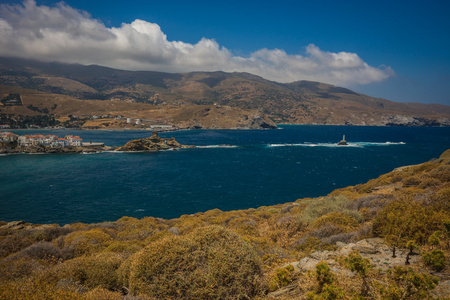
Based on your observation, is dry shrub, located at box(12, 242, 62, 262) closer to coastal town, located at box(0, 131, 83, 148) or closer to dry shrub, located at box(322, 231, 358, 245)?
dry shrub, located at box(322, 231, 358, 245)

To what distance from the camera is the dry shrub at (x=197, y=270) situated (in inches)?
212

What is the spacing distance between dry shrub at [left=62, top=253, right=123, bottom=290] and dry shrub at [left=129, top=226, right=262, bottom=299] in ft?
7.48

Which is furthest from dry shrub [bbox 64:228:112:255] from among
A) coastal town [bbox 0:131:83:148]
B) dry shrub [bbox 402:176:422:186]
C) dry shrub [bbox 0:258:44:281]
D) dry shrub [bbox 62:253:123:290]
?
coastal town [bbox 0:131:83:148]

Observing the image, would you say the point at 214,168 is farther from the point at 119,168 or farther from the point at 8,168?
the point at 8,168

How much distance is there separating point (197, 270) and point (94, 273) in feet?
14.6

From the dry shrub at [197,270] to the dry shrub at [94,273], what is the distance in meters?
2.28

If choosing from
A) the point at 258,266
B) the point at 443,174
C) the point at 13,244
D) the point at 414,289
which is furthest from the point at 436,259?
the point at 13,244

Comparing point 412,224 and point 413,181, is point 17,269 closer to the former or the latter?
point 412,224

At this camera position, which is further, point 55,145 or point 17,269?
point 55,145

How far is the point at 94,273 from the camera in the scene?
7.55m

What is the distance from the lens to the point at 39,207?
36156 mm

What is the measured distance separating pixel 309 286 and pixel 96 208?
38399 mm

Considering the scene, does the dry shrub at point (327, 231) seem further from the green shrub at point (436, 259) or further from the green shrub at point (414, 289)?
the green shrub at point (414, 289)

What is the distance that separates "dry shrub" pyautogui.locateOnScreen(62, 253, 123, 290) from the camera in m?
7.43
